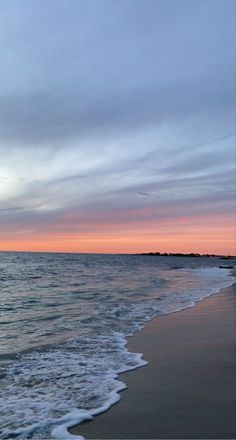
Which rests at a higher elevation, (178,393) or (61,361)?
(178,393)

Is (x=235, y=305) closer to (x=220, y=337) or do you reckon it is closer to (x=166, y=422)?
(x=220, y=337)

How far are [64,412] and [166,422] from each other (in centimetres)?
157

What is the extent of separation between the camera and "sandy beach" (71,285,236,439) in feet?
16.4

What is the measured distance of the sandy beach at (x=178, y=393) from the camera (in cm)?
501

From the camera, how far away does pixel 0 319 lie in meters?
15.6

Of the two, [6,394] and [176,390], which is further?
[6,394]

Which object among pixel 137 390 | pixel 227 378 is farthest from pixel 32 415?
pixel 227 378

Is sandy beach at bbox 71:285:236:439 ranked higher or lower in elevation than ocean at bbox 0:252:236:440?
higher

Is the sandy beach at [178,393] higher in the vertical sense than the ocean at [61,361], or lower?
higher

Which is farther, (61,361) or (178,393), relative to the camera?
(61,361)

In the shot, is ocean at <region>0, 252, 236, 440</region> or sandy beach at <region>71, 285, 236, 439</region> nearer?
sandy beach at <region>71, 285, 236, 439</region>

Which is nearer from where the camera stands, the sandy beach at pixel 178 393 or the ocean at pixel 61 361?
the sandy beach at pixel 178 393

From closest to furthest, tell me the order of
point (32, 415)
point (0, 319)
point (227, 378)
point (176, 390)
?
point (32, 415)
point (176, 390)
point (227, 378)
point (0, 319)

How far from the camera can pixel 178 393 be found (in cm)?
623
